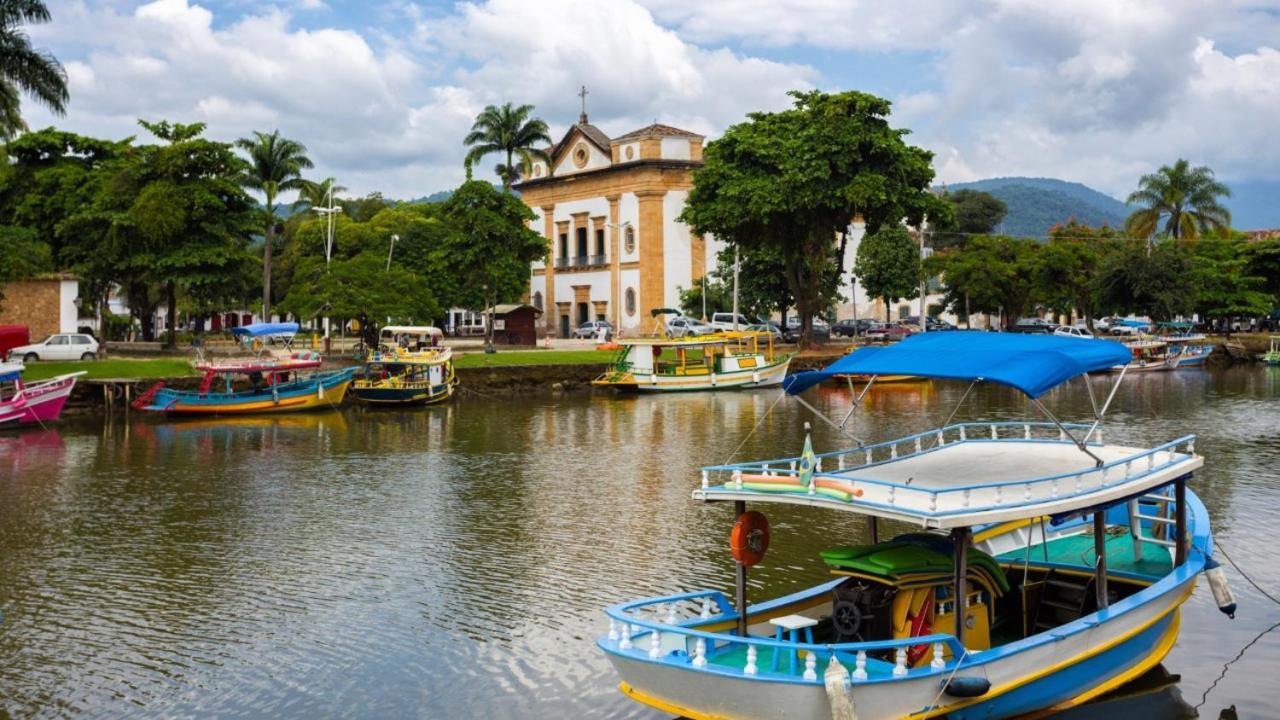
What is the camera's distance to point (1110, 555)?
14320 millimetres

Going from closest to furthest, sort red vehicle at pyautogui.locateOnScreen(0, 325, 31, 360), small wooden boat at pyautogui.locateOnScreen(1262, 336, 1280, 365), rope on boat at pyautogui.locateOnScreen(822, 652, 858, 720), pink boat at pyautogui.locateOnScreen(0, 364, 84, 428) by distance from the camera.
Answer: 1. rope on boat at pyautogui.locateOnScreen(822, 652, 858, 720)
2. pink boat at pyautogui.locateOnScreen(0, 364, 84, 428)
3. red vehicle at pyautogui.locateOnScreen(0, 325, 31, 360)
4. small wooden boat at pyautogui.locateOnScreen(1262, 336, 1280, 365)

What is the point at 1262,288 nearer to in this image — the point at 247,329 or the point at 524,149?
the point at 524,149

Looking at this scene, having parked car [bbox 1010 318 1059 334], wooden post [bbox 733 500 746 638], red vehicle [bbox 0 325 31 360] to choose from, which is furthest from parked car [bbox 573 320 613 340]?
wooden post [bbox 733 500 746 638]

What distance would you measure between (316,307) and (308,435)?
19.1 metres

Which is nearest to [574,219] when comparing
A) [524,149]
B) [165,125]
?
[524,149]

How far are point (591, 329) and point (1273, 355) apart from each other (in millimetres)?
43014

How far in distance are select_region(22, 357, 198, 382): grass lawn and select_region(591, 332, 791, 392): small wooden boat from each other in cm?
1826

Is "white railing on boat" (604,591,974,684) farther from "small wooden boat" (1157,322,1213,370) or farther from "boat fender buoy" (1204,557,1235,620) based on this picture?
"small wooden boat" (1157,322,1213,370)

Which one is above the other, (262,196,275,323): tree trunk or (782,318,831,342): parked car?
(262,196,275,323): tree trunk

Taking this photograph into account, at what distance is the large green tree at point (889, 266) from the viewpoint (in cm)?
7775

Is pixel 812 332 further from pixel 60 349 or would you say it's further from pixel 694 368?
pixel 60 349

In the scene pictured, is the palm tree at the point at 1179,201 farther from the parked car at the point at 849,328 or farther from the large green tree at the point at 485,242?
the large green tree at the point at 485,242

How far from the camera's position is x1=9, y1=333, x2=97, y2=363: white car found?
49.3m

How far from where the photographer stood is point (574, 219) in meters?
82.3
